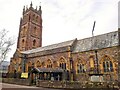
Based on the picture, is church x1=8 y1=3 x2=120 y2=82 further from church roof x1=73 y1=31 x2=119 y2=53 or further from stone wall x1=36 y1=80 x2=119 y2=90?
stone wall x1=36 y1=80 x2=119 y2=90

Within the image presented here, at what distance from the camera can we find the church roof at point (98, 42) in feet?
98.0

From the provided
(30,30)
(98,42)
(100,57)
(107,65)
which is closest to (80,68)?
(100,57)

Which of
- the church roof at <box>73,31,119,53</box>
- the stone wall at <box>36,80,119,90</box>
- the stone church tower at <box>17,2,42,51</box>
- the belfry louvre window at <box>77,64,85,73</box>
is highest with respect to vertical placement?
the stone church tower at <box>17,2,42,51</box>

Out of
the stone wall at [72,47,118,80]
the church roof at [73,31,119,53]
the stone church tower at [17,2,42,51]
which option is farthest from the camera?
the stone church tower at [17,2,42,51]

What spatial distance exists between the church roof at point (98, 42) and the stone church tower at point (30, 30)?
25.4m

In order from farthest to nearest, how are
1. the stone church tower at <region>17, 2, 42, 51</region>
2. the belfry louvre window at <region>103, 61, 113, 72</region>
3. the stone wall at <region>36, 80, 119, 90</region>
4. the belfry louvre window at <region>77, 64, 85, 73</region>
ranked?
1. the stone church tower at <region>17, 2, 42, 51</region>
2. the belfry louvre window at <region>77, 64, 85, 73</region>
3. the belfry louvre window at <region>103, 61, 113, 72</region>
4. the stone wall at <region>36, 80, 119, 90</region>

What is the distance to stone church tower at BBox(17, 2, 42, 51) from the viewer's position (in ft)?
188

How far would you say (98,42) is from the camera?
32.7 m

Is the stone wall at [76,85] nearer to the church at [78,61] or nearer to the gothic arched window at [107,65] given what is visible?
the church at [78,61]

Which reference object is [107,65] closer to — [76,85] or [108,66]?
[108,66]

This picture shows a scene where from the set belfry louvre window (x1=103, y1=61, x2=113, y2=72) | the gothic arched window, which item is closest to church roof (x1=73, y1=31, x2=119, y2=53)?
the gothic arched window

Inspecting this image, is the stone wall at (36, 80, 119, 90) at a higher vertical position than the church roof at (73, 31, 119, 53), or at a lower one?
lower

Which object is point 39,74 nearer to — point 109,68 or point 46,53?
point 46,53

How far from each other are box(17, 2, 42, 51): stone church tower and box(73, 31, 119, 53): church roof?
25380 millimetres
